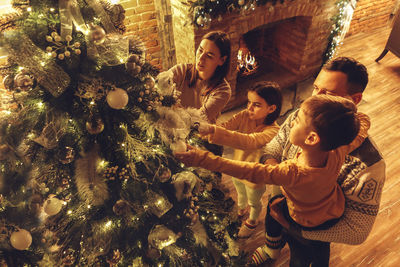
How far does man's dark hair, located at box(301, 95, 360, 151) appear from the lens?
1.08 metres

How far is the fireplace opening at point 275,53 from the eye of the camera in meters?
3.74

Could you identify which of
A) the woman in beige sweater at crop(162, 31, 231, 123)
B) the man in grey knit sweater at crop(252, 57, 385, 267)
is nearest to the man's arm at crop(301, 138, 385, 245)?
the man in grey knit sweater at crop(252, 57, 385, 267)

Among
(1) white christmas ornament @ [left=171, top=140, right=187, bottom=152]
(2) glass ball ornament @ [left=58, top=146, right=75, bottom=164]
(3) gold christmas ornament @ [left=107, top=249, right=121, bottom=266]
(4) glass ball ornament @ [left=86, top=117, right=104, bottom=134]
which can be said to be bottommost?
(3) gold christmas ornament @ [left=107, top=249, right=121, bottom=266]

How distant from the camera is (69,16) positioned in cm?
84

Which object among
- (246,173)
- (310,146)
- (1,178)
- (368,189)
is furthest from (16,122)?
(368,189)

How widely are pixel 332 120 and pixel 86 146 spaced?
3.23 feet

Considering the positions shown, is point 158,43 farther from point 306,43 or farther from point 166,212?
point 166,212

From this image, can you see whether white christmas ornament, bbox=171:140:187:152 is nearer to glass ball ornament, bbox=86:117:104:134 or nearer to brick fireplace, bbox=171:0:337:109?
glass ball ornament, bbox=86:117:104:134

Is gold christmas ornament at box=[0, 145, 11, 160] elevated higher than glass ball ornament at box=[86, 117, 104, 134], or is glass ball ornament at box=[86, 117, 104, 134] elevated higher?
glass ball ornament at box=[86, 117, 104, 134]

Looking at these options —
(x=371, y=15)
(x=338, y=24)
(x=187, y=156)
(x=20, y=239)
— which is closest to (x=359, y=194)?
(x=187, y=156)

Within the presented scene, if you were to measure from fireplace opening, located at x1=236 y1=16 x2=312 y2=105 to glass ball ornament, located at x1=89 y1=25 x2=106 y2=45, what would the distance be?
289 centimetres

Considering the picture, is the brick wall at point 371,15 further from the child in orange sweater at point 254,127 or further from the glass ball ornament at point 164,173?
the glass ball ornament at point 164,173

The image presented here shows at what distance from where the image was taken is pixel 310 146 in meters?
1.17

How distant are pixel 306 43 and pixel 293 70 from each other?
0.44 metres
